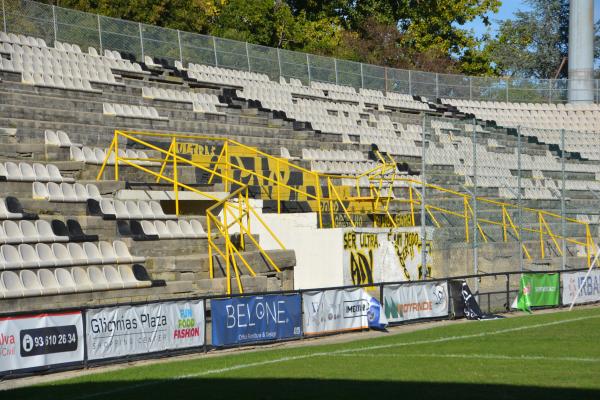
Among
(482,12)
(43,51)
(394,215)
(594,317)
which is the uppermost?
(482,12)

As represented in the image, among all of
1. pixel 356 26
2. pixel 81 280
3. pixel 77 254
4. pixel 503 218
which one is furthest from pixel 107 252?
pixel 356 26

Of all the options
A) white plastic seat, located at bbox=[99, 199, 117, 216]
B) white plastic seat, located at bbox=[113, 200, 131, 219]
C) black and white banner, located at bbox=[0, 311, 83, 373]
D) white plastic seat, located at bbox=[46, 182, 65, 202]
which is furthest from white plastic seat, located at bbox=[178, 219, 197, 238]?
black and white banner, located at bbox=[0, 311, 83, 373]

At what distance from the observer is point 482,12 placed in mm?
60031

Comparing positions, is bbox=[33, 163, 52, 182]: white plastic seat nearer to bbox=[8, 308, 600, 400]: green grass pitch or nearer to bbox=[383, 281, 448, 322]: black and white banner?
bbox=[8, 308, 600, 400]: green grass pitch

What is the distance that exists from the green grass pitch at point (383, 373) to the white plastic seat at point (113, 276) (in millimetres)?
2573

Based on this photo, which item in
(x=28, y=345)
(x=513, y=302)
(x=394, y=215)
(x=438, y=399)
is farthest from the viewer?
(x=394, y=215)

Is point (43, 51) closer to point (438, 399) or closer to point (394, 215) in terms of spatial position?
point (394, 215)

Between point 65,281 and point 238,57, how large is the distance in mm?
19235

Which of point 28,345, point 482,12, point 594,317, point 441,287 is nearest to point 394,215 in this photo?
point 441,287

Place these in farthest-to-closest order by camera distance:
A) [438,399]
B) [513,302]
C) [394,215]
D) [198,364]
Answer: [394,215] < [513,302] < [198,364] < [438,399]

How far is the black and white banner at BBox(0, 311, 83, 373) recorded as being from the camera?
1385 cm

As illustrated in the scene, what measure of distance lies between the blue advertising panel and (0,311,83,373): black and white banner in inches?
101

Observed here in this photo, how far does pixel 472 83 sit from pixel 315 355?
29953 mm

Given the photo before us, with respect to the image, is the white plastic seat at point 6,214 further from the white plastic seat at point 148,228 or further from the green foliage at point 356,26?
the green foliage at point 356,26
